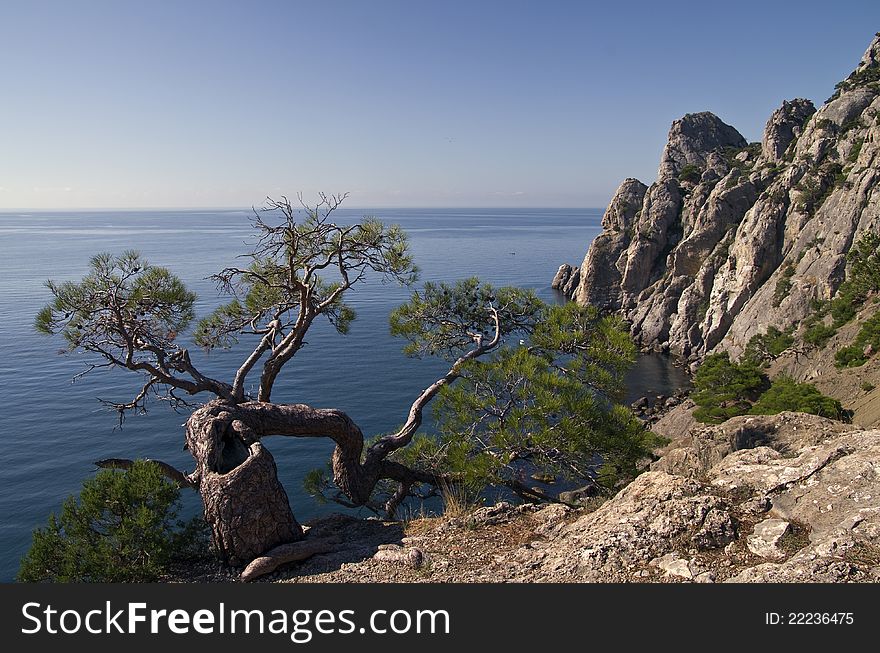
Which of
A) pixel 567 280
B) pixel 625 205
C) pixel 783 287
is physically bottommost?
pixel 567 280

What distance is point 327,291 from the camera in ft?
52.0

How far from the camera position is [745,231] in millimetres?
66625

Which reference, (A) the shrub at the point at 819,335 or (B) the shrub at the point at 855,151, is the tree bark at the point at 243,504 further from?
(B) the shrub at the point at 855,151

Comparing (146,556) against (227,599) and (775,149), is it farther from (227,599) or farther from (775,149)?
(775,149)

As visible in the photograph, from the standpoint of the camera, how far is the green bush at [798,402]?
31.2m

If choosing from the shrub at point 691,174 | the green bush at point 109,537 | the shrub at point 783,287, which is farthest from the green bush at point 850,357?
→ the shrub at point 691,174

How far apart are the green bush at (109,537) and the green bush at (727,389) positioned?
36.9m

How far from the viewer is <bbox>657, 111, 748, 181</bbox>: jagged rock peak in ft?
336

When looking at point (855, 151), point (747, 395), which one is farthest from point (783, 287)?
point (855, 151)

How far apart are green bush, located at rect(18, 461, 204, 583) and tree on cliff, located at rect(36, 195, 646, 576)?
0.86 m

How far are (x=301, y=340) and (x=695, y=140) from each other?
113501 millimetres

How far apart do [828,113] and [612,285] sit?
34.9 metres

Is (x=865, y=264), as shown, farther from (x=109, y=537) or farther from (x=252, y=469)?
(x=109, y=537)

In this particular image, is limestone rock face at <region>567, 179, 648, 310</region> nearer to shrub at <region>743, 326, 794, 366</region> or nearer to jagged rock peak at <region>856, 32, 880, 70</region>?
shrub at <region>743, 326, 794, 366</region>
